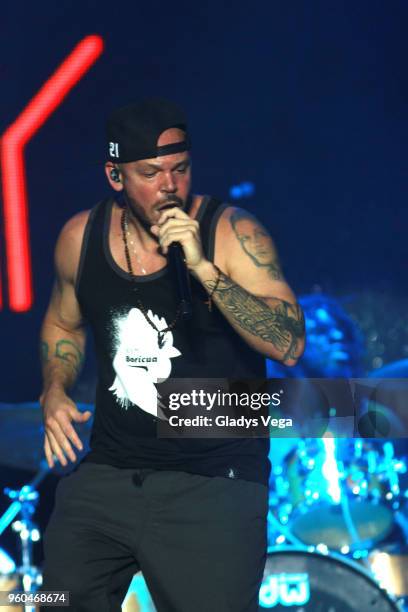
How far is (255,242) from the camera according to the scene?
2781 millimetres

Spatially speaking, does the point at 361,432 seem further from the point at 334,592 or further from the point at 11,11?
the point at 11,11

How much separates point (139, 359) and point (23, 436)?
5.57 ft

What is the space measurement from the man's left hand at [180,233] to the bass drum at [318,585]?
1.87 meters

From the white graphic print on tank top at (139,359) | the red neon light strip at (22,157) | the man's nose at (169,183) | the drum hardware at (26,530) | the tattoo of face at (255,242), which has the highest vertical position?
the red neon light strip at (22,157)

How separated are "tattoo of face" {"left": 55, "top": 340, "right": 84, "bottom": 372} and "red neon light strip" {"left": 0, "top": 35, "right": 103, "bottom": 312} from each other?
149 centimetres

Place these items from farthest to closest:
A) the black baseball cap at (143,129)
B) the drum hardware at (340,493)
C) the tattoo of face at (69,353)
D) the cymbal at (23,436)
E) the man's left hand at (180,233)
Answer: the cymbal at (23,436) < the drum hardware at (340,493) < the tattoo of face at (69,353) < the black baseball cap at (143,129) < the man's left hand at (180,233)

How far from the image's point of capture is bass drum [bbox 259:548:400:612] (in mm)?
3795

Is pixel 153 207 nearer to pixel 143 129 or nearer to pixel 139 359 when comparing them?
pixel 143 129

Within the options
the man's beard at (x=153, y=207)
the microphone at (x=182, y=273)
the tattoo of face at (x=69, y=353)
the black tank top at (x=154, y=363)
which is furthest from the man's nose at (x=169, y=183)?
the tattoo of face at (x=69, y=353)

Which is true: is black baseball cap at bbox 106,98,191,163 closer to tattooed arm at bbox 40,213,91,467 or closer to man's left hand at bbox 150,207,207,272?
tattooed arm at bbox 40,213,91,467

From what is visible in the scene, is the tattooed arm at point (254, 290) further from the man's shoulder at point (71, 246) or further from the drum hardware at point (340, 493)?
the drum hardware at point (340, 493)

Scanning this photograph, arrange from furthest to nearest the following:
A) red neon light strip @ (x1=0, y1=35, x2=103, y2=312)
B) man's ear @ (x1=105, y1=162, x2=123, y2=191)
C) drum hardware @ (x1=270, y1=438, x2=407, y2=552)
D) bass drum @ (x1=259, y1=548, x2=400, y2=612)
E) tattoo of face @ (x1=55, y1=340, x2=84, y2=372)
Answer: red neon light strip @ (x1=0, y1=35, x2=103, y2=312), drum hardware @ (x1=270, y1=438, x2=407, y2=552), bass drum @ (x1=259, y1=548, x2=400, y2=612), tattoo of face @ (x1=55, y1=340, x2=84, y2=372), man's ear @ (x1=105, y1=162, x2=123, y2=191)

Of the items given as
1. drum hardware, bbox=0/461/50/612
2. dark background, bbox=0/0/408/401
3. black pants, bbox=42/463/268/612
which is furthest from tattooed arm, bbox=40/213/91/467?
dark background, bbox=0/0/408/401

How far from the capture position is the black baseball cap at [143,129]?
2746 mm
